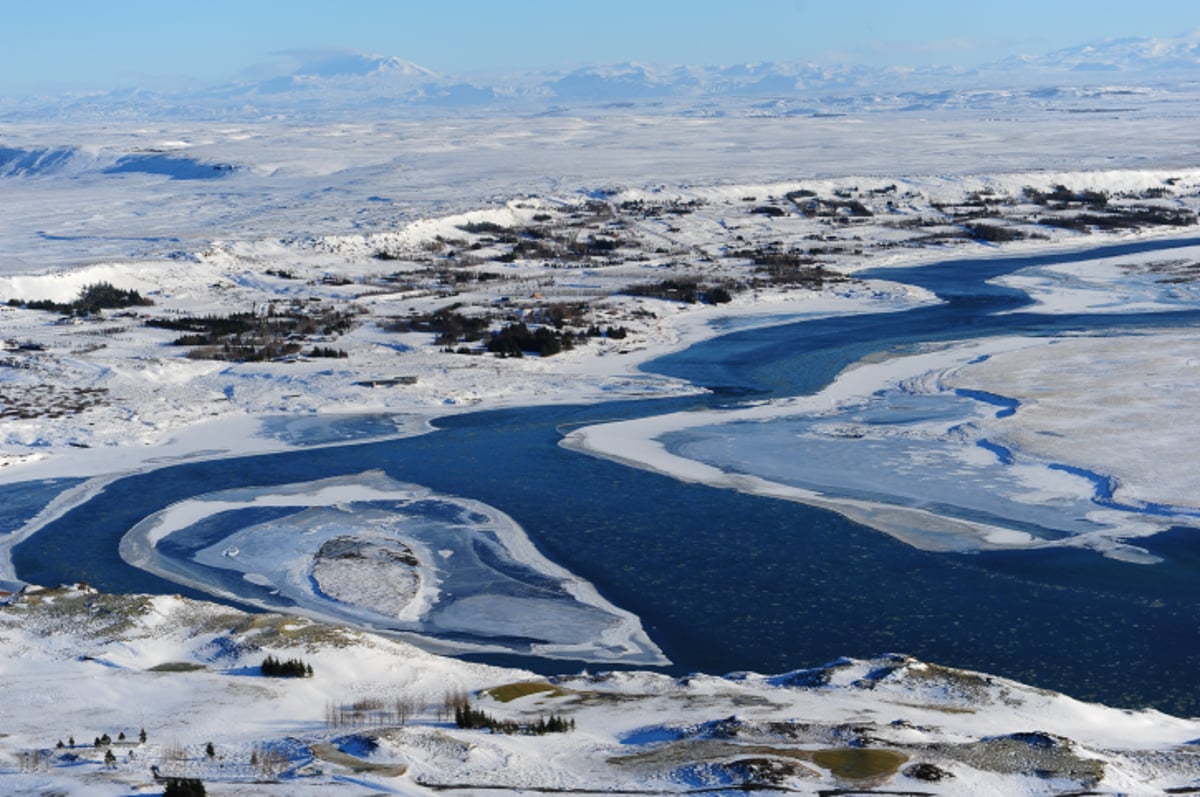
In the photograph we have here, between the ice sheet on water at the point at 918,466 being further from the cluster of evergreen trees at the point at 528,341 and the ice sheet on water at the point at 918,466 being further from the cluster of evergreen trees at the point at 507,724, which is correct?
the cluster of evergreen trees at the point at 528,341

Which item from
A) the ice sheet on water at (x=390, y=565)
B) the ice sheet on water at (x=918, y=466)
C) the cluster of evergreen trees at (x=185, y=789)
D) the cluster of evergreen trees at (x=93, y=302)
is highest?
the cluster of evergreen trees at (x=93, y=302)

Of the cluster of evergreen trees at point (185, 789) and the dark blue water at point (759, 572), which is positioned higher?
the cluster of evergreen trees at point (185, 789)

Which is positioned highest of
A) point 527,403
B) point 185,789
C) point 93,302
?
point 93,302

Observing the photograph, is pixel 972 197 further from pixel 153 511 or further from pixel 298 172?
pixel 153 511

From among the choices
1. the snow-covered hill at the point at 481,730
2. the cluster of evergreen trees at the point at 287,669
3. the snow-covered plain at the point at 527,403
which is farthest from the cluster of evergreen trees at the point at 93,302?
the cluster of evergreen trees at the point at 287,669

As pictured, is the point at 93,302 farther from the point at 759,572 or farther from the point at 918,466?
the point at 759,572

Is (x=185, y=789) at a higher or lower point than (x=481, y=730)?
higher

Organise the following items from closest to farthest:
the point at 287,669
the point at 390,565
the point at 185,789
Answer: the point at 185,789 < the point at 287,669 < the point at 390,565

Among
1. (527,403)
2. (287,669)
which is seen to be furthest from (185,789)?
(527,403)
